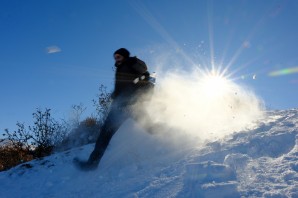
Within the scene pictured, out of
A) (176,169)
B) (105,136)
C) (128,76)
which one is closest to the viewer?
(176,169)

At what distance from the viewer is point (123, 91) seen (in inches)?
257

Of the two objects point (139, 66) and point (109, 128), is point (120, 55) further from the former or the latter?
point (109, 128)

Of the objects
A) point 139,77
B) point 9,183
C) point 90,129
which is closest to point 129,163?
point 139,77

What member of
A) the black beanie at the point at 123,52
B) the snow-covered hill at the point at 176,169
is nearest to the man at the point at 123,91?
the black beanie at the point at 123,52

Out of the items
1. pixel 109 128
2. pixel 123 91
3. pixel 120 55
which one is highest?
pixel 120 55

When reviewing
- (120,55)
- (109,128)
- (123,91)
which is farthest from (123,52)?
(109,128)

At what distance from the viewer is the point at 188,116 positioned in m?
8.10

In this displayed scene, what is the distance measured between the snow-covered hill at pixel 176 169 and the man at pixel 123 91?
488mm

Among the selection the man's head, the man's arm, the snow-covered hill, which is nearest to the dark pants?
the snow-covered hill

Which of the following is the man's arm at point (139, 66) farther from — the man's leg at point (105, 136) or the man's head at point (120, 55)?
the man's leg at point (105, 136)

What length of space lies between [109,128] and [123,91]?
750 mm

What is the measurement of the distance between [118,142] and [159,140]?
94 centimetres

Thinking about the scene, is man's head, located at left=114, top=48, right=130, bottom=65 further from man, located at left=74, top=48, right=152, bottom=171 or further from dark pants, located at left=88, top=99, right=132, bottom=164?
dark pants, located at left=88, top=99, right=132, bottom=164

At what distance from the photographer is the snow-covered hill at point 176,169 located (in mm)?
3936
